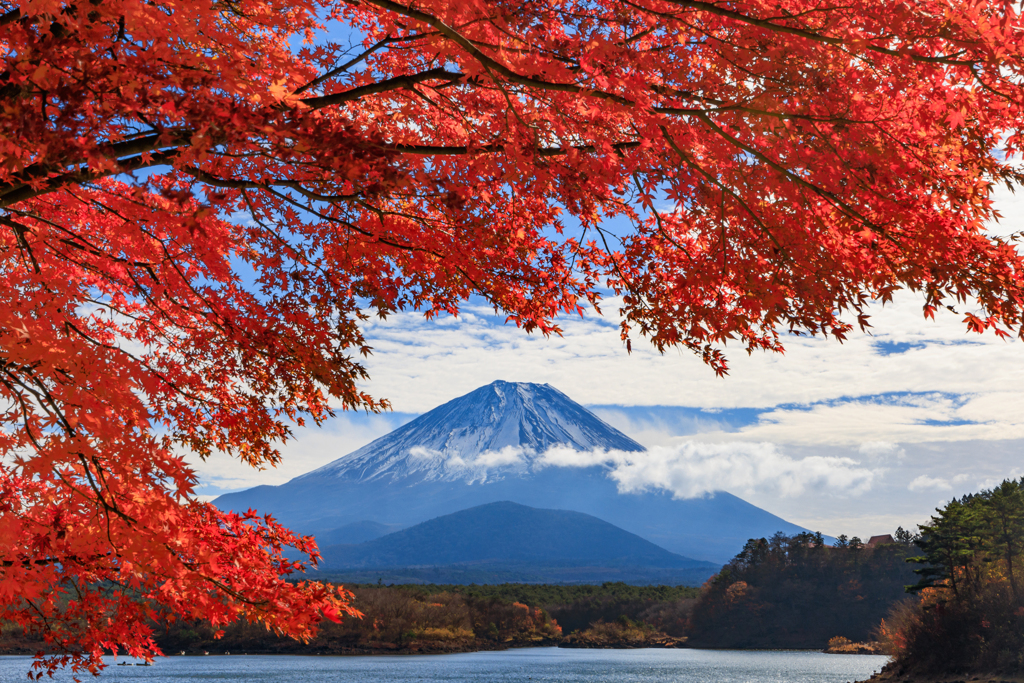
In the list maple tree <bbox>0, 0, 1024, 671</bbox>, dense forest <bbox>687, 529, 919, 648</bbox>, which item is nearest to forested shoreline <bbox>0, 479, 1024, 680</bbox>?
dense forest <bbox>687, 529, 919, 648</bbox>

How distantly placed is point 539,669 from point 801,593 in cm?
3603

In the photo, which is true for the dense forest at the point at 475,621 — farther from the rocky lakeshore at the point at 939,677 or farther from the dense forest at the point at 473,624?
the rocky lakeshore at the point at 939,677

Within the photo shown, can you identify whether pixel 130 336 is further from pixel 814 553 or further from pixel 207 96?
pixel 814 553

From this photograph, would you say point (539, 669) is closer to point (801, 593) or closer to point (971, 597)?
point (801, 593)

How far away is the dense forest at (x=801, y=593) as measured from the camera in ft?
253

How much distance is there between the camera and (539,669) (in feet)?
210

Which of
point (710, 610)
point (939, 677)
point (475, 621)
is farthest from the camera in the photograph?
point (475, 621)

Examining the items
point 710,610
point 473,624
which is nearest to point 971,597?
point 710,610

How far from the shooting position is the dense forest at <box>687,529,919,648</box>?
3034 inches

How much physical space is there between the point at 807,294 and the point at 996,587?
138 feet

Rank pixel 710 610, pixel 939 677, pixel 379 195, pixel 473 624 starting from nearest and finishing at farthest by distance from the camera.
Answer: pixel 379 195 → pixel 939 677 → pixel 710 610 → pixel 473 624

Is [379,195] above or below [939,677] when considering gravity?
above

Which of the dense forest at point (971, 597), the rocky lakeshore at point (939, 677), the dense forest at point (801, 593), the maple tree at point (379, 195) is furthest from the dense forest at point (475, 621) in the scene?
the maple tree at point (379, 195)

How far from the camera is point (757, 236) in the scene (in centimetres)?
554
